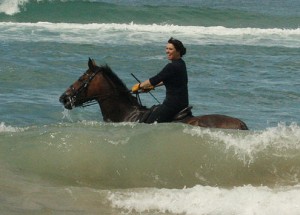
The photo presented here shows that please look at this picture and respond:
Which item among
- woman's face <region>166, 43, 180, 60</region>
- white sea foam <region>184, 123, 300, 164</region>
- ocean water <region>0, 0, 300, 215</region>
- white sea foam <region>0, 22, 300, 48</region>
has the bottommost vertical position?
white sea foam <region>0, 22, 300, 48</region>

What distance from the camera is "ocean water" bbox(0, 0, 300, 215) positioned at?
902 cm

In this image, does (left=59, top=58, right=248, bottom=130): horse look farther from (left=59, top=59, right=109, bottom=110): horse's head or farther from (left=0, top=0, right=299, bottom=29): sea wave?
(left=0, top=0, right=299, bottom=29): sea wave

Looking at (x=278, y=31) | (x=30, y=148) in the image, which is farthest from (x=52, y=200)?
(x=278, y=31)

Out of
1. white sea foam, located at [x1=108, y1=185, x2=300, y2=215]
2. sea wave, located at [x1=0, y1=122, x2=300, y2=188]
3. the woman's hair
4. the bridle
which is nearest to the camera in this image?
white sea foam, located at [x1=108, y1=185, x2=300, y2=215]

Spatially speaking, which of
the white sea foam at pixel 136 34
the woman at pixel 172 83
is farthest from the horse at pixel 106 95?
the white sea foam at pixel 136 34

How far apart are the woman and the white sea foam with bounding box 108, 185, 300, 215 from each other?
6.37 feet

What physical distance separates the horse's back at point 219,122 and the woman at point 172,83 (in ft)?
0.95

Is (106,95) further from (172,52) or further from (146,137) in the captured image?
(172,52)

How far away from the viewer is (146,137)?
11.2 meters

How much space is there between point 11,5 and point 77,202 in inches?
1341

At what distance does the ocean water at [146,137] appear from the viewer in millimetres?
9016

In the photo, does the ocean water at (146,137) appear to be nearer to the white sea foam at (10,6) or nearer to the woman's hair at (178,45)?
the woman's hair at (178,45)

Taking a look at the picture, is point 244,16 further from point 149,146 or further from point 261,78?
point 149,146

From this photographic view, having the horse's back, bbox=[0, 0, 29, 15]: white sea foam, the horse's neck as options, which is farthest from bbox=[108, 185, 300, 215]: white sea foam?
bbox=[0, 0, 29, 15]: white sea foam
